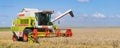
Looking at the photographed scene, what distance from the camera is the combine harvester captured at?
29.7 meters

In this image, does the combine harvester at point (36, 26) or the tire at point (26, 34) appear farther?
the tire at point (26, 34)

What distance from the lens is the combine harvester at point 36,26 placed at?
29688mm

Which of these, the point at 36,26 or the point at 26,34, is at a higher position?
the point at 36,26

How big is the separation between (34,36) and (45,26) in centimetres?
217

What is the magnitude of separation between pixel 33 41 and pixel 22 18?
4167 mm

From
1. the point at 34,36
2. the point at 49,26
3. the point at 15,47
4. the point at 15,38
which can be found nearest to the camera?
the point at 15,47

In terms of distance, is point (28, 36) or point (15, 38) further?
point (15, 38)

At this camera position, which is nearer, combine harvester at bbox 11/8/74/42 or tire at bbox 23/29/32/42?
combine harvester at bbox 11/8/74/42

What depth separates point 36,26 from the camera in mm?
30547

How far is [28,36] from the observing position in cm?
2988

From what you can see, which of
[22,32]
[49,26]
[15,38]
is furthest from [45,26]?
[15,38]

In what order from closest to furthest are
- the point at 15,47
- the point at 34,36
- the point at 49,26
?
1. the point at 15,47
2. the point at 34,36
3. the point at 49,26

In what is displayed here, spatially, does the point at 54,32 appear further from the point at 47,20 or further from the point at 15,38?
the point at 15,38

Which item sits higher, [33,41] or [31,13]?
[31,13]
